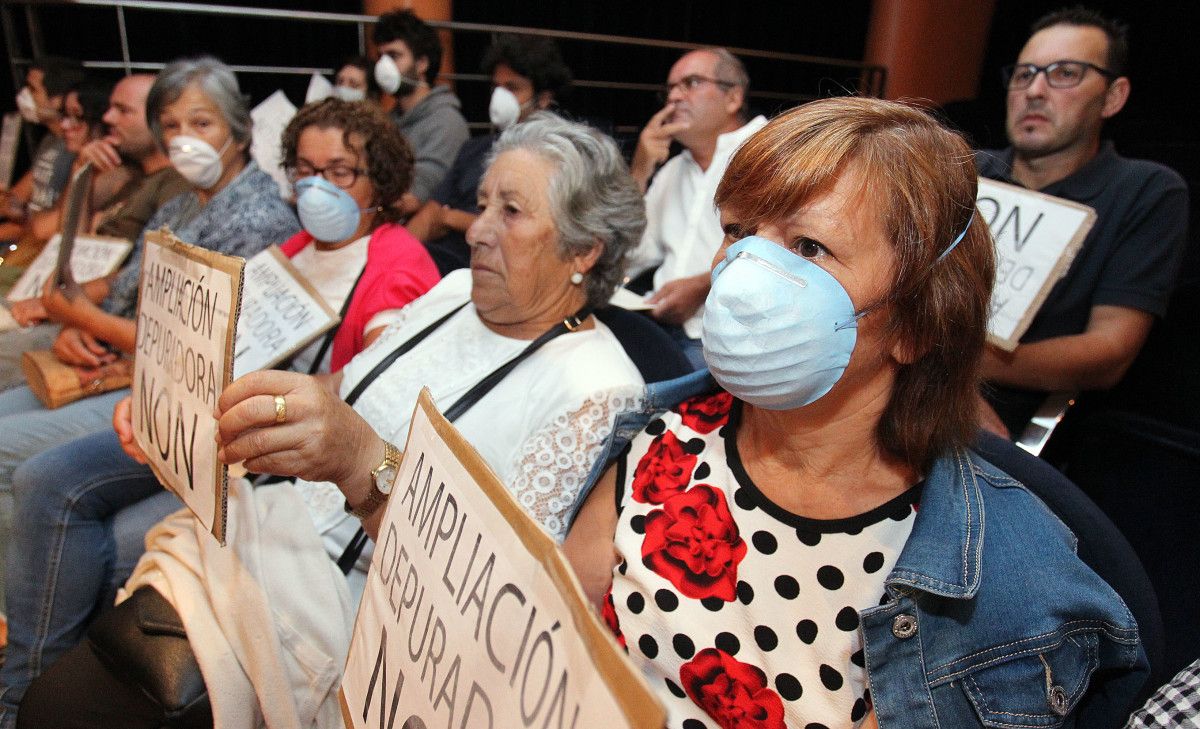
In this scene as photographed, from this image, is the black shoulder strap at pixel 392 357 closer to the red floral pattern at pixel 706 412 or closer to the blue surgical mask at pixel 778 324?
the red floral pattern at pixel 706 412

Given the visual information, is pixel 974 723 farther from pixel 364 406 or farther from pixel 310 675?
pixel 364 406

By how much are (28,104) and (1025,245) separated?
665 cm

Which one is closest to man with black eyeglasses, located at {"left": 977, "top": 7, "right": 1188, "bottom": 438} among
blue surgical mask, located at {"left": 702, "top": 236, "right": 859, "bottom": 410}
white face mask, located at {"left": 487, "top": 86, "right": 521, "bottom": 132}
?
blue surgical mask, located at {"left": 702, "top": 236, "right": 859, "bottom": 410}

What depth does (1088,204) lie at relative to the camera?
244 centimetres

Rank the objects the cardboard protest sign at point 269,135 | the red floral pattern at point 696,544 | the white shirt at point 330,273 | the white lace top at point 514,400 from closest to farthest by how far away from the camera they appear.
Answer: the red floral pattern at point 696,544 < the white lace top at point 514,400 < the white shirt at point 330,273 < the cardboard protest sign at point 269,135

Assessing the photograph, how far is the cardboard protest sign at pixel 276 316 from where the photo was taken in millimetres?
2052

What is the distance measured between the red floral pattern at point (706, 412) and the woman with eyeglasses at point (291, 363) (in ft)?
3.93

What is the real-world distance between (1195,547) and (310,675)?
79.0 inches

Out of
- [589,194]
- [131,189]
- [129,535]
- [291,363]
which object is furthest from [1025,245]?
[131,189]

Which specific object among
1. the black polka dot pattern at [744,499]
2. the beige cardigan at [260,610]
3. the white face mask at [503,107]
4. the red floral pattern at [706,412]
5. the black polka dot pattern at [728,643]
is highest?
the white face mask at [503,107]

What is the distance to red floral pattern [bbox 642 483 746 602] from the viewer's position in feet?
3.88

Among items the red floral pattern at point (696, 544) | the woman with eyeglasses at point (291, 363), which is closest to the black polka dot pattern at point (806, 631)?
the red floral pattern at point (696, 544)

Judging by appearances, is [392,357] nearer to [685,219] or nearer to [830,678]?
[830,678]

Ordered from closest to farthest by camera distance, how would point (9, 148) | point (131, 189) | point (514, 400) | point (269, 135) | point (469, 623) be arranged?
point (469, 623) < point (514, 400) < point (131, 189) < point (269, 135) < point (9, 148)
